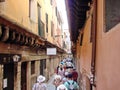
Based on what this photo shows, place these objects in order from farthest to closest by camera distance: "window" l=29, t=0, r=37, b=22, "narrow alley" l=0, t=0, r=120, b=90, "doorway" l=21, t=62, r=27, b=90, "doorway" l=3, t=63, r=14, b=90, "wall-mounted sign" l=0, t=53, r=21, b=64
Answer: "window" l=29, t=0, r=37, b=22
"doorway" l=21, t=62, r=27, b=90
"doorway" l=3, t=63, r=14, b=90
"wall-mounted sign" l=0, t=53, r=21, b=64
"narrow alley" l=0, t=0, r=120, b=90

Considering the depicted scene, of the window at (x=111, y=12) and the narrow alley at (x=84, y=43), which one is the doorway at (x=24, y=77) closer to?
the narrow alley at (x=84, y=43)

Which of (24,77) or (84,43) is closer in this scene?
(84,43)

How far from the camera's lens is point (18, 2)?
12.7 metres

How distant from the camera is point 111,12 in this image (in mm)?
4680

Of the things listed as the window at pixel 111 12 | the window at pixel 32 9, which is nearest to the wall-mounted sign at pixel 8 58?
the window at pixel 32 9

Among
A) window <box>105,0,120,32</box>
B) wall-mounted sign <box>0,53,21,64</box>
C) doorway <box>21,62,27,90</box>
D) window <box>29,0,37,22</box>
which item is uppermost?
window <box>29,0,37,22</box>

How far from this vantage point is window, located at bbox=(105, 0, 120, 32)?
4.64 meters

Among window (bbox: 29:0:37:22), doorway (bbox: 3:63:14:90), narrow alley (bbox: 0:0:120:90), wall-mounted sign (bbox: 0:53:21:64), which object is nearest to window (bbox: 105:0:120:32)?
narrow alley (bbox: 0:0:120:90)

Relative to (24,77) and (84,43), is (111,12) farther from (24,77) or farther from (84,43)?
(24,77)

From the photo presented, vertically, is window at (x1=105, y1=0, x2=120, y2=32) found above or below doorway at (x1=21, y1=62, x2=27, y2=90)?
above

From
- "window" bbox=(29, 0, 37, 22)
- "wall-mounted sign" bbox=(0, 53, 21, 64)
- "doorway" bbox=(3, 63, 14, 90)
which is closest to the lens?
"wall-mounted sign" bbox=(0, 53, 21, 64)

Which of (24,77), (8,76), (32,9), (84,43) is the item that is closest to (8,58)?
(8,76)

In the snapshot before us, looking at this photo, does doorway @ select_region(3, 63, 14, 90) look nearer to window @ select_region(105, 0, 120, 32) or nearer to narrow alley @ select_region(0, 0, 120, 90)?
narrow alley @ select_region(0, 0, 120, 90)

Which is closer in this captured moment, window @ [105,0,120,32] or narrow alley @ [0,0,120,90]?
narrow alley @ [0,0,120,90]
